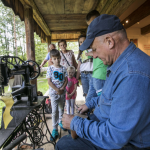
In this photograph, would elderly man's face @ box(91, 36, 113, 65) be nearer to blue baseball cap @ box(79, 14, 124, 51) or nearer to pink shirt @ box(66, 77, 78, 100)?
blue baseball cap @ box(79, 14, 124, 51)

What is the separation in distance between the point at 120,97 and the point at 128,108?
0.07 metres

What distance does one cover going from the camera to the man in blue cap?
0.63m

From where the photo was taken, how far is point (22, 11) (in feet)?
9.17

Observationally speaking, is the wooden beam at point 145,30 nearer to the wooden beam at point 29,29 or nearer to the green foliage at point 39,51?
the wooden beam at point 29,29

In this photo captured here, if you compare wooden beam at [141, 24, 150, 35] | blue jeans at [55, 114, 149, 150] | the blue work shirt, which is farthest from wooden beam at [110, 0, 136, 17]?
wooden beam at [141, 24, 150, 35]

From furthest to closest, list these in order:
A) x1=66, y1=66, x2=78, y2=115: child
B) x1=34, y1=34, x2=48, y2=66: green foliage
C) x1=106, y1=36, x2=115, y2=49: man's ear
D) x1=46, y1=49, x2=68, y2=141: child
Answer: x1=34, y1=34, x2=48, y2=66: green foliage < x1=66, y1=66, x2=78, y2=115: child < x1=46, y1=49, x2=68, y2=141: child < x1=106, y1=36, x2=115, y2=49: man's ear

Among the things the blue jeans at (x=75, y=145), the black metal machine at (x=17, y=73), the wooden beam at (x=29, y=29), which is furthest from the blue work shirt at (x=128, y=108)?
the wooden beam at (x=29, y=29)

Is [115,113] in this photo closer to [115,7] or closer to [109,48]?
[109,48]

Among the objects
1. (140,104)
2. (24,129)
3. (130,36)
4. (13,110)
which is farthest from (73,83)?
(130,36)

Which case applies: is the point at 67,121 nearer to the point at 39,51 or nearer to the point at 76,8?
the point at 76,8

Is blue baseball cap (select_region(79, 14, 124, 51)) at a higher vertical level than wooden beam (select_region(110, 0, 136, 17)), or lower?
lower

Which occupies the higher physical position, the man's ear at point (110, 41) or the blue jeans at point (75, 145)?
the man's ear at point (110, 41)

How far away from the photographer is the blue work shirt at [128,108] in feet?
2.05

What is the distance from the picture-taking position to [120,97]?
671 millimetres
